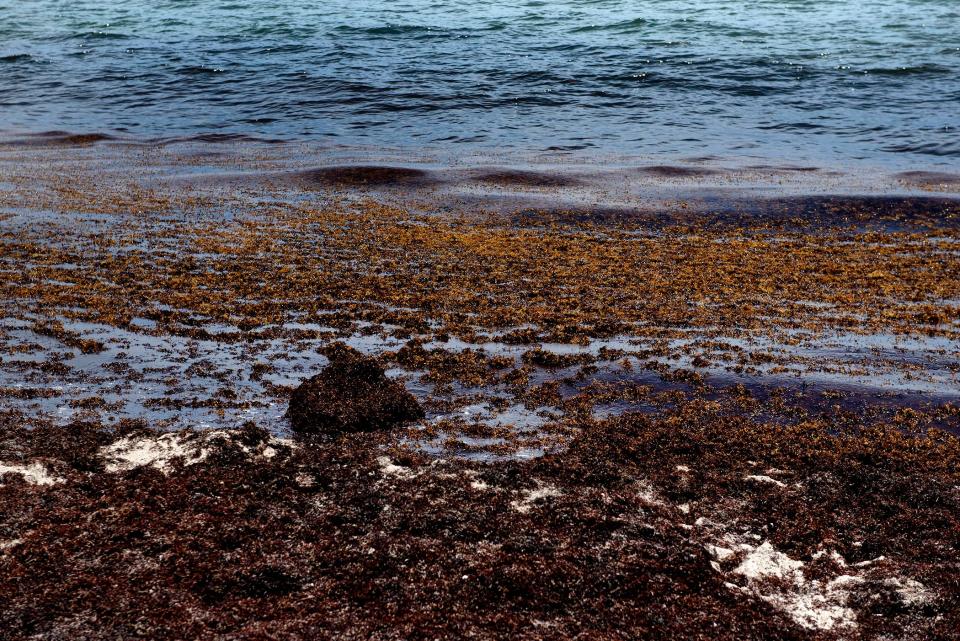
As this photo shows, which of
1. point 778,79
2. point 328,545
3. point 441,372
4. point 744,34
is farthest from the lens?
point 744,34

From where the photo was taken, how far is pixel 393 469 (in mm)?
3168

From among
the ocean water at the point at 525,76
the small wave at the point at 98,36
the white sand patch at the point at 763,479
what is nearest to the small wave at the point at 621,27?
the ocean water at the point at 525,76

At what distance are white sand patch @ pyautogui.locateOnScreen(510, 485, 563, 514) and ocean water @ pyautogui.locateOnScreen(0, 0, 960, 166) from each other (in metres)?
10.3

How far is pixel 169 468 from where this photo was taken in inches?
123

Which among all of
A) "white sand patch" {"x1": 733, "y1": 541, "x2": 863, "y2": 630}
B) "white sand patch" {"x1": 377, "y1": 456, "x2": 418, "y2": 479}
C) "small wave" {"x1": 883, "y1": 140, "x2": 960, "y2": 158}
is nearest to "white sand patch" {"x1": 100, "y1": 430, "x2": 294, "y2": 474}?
"white sand patch" {"x1": 377, "y1": 456, "x2": 418, "y2": 479}

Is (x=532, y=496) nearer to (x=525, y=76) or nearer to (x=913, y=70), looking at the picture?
(x=525, y=76)

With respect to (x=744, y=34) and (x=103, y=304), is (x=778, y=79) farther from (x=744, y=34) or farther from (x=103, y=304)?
(x=103, y=304)

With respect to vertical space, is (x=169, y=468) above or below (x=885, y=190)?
above

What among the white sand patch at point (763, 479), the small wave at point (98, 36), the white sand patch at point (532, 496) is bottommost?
the white sand patch at point (763, 479)

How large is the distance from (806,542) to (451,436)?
1.47m

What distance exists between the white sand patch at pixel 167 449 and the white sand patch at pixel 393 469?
0.42 m

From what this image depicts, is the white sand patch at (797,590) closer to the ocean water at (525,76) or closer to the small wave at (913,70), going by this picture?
the ocean water at (525,76)

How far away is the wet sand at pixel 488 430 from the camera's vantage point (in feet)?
8.03

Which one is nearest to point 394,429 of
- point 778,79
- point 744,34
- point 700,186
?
point 700,186
